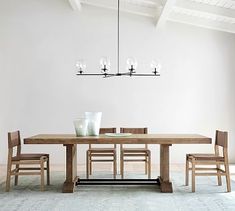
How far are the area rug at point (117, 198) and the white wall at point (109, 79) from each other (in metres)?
2.23

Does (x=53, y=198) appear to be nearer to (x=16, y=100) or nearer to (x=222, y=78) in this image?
(x=16, y=100)

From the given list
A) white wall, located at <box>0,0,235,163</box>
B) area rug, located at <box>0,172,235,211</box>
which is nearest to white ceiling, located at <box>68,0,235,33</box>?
white wall, located at <box>0,0,235,163</box>

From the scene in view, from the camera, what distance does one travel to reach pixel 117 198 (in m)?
4.36

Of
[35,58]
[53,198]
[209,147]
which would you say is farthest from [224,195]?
[35,58]

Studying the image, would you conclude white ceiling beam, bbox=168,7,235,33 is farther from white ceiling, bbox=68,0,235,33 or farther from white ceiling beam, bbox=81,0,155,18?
white ceiling beam, bbox=81,0,155,18

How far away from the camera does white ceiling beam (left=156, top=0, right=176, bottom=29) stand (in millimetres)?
5948

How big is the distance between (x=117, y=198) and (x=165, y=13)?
337cm

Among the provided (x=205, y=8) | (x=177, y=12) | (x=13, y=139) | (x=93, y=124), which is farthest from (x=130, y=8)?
(x=13, y=139)

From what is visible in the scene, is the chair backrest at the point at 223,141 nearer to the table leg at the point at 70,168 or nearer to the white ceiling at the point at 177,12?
the table leg at the point at 70,168

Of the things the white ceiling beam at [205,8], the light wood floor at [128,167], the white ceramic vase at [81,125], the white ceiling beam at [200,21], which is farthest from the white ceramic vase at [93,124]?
the white ceiling beam at [200,21]

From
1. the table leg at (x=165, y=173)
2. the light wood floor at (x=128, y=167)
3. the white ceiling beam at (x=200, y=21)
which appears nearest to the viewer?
the table leg at (x=165, y=173)

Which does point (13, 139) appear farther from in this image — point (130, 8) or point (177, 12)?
point (177, 12)

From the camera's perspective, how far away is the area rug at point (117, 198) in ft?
13.0

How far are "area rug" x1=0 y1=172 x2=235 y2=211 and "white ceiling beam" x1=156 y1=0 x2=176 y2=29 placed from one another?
2644 mm
